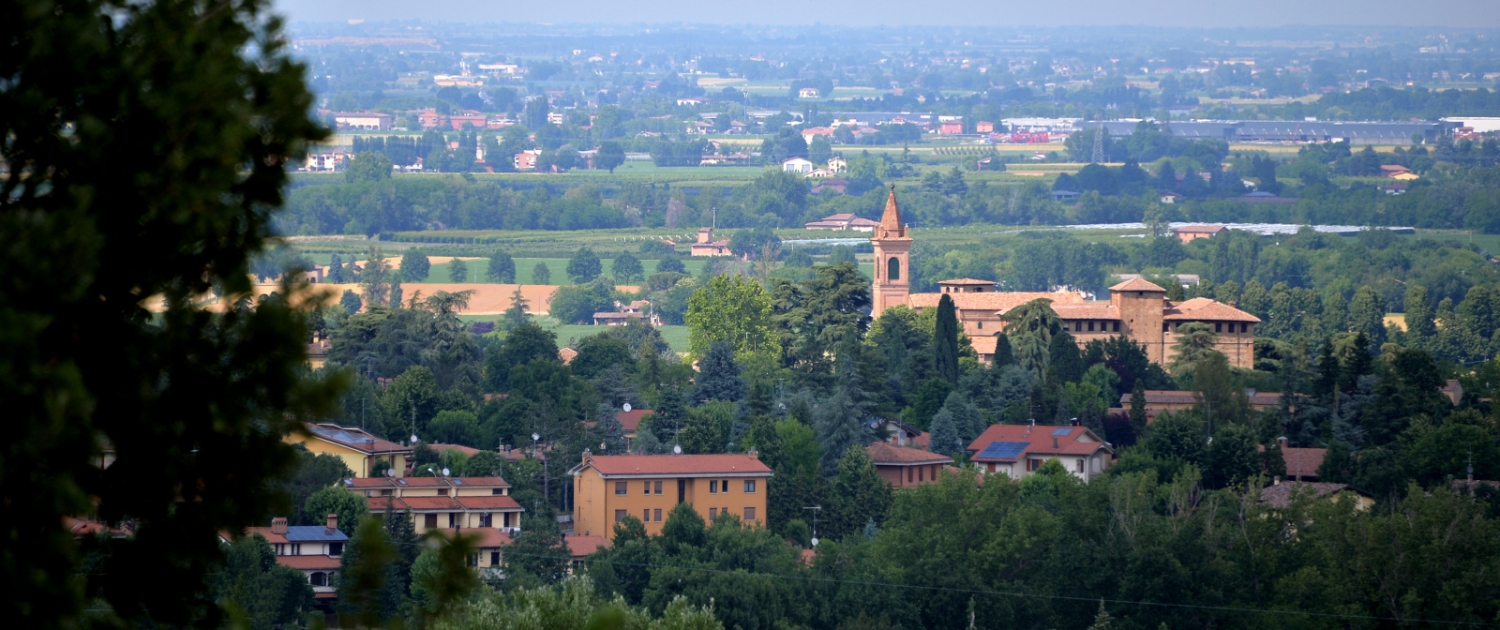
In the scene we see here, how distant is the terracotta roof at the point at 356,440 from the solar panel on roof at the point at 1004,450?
11547mm

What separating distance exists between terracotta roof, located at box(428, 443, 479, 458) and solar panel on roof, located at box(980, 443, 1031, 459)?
33.4 feet

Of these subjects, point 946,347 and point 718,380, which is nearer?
point 718,380

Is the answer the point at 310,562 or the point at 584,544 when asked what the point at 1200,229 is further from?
the point at 310,562

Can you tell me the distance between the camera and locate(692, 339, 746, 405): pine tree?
4888cm

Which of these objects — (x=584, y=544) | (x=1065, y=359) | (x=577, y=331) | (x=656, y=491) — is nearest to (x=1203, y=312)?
(x=1065, y=359)

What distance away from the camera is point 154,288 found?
5.36m

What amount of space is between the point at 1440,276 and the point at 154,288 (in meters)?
101

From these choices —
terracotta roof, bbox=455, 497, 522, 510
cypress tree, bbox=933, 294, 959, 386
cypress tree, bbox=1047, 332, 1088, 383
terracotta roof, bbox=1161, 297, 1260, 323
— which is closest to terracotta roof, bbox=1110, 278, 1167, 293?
terracotta roof, bbox=1161, 297, 1260, 323

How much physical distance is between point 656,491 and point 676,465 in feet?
3.31

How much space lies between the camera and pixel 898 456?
136 ft

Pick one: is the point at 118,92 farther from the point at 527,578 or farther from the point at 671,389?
the point at 671,389

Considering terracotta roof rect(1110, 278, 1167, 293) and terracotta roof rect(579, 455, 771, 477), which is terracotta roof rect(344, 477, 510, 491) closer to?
terracotta roof rect(579, 455, 771, 477)

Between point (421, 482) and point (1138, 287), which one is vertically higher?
point (1138, 287)

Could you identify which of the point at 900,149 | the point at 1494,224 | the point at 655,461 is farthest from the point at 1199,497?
the point at 900,149
